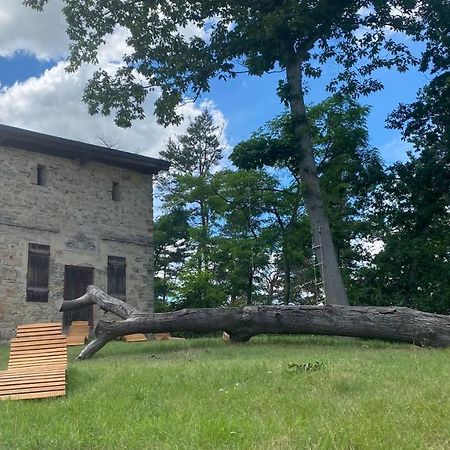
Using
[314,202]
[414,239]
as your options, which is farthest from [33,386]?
A: [414,239]

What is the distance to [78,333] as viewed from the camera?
56.6ft

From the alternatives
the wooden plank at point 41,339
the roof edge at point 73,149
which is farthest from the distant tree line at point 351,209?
the wooden plank at point 41,339

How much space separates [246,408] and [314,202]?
11.0 meters

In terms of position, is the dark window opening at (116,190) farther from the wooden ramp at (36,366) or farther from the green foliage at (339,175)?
the wooden ramp at (36,366)

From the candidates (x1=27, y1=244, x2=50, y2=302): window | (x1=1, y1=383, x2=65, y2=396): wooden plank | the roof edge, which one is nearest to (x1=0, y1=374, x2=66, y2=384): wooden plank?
(x1=1, y1=383, x2=65, y2=396): wooden plank

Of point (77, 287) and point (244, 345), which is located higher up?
point (77, 287)

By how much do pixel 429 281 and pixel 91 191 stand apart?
11.7 metres

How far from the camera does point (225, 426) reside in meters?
4.82

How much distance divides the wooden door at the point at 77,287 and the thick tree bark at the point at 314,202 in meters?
7.81

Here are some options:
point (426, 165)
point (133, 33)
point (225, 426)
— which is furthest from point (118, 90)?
point (225, 426)

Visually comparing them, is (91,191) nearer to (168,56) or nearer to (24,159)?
(24,159)

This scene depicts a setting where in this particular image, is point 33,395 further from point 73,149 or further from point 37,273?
point 73,149

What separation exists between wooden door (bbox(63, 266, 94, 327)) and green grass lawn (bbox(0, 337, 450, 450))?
10.2 meters

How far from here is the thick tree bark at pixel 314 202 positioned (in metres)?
15.6
